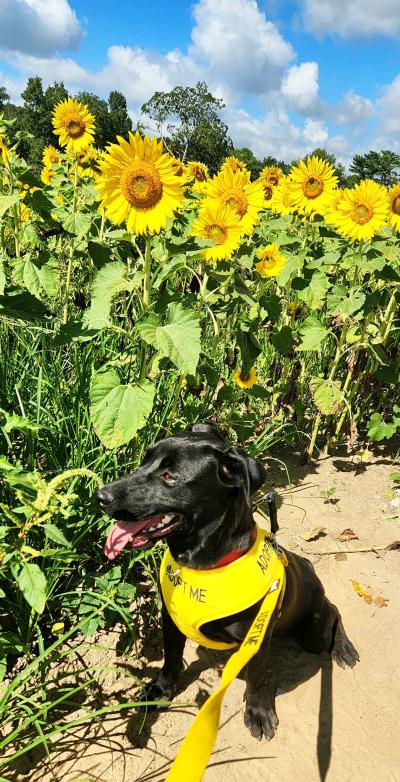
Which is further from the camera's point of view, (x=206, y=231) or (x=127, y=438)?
(x=206, y=231)

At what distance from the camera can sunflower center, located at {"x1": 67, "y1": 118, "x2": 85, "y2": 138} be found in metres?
3.94

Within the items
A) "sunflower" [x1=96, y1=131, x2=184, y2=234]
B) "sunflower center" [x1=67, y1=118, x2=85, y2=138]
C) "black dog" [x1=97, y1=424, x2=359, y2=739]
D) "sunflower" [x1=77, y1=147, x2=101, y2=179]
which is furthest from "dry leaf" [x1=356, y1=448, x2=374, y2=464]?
"sunflower center" [x1=67, y1=118, x2=85, y2=138]

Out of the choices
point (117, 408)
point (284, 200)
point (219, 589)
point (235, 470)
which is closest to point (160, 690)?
point (219, 589)

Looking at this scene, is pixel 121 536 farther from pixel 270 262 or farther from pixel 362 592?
pixel 270 262

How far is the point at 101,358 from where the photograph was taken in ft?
10.2

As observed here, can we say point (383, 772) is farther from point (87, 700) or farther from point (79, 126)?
point (79, 126)

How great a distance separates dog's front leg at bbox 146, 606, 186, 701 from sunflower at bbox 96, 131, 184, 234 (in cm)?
163

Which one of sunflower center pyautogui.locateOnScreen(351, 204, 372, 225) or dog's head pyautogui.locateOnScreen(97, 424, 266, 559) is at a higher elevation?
sunflower center pyautogui.locateOnScreen(351, 204, 372, 225)

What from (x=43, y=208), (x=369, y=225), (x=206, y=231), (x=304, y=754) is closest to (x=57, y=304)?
(x=43, y=208)

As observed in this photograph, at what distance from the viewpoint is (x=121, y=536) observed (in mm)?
1763

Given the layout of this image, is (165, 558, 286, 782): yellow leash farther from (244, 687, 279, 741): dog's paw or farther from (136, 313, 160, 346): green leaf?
(136, 313, 160, 346): green leaf

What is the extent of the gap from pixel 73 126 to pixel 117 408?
2.95m

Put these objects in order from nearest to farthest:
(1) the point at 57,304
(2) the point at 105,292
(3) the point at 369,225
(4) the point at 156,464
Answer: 1. (4) the point at 156,464
2. (2) the point at 105,292
3. (3) the point at 369,225
4. (1) the point at 57,304

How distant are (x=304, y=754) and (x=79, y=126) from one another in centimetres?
425
